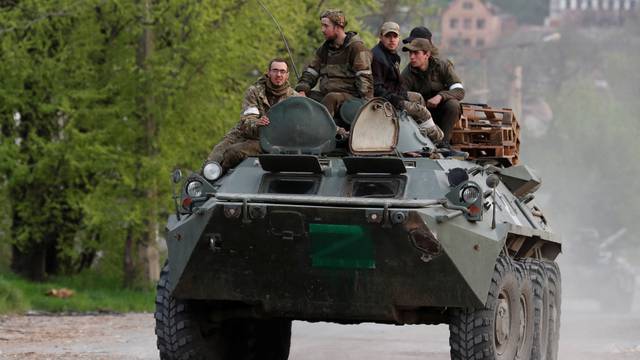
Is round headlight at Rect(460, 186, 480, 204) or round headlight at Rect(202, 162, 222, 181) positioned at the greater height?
round headlight at Rect(202, 162, 222, 181)

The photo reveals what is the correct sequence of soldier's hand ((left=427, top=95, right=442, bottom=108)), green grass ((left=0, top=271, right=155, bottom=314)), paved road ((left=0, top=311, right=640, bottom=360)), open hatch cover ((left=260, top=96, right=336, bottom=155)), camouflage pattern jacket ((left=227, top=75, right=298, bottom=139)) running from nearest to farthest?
open hatch cover ((left=260, top=96, right=336, bottom=155)) < camouflage pattern jacket ((left=227, top=75, right=298, bottom=139)) < soldier's hand ((left=427, top=95, right=442, bottom=108)) < paved road ((left=0, top=311, right=640, bottom=360)) < green grass ((left=0, top=271, right=155, bottom=314))

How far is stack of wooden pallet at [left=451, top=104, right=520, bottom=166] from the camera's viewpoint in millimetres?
16516

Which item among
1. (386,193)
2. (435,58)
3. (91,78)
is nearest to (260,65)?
(91,78)

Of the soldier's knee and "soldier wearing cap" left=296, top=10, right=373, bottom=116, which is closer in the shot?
"soldier wearing cap" left=296, top=10, right=373, bottom=116

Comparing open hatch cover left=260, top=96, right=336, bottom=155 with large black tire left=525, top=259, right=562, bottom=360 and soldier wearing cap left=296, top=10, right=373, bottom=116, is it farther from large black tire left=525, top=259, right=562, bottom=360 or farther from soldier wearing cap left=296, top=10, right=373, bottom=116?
large black tire left=525, top=259, right=562, bottom=360

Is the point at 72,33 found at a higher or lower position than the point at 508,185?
higher

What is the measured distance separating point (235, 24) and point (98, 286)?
15.1ft

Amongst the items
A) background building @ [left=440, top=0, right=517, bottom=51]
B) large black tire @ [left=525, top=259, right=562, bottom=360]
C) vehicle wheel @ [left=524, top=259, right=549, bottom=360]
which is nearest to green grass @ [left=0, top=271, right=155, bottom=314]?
large black tire @ [left=525, top=259, right=562, bottom=360]

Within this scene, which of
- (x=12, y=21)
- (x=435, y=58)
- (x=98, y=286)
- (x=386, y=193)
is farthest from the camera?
(x=98, y=286)

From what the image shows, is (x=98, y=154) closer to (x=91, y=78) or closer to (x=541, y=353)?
(x=91, y=78)

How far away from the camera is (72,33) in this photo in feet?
91.0

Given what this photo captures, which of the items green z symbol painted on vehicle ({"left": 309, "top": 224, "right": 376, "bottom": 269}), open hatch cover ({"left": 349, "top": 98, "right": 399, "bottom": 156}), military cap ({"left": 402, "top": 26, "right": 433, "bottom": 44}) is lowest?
green z symbol painted on vehicle ({"left": 309, "top": 224, "right": 376, "bottom": 269})

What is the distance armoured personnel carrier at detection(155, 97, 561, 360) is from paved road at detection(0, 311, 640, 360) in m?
2.67

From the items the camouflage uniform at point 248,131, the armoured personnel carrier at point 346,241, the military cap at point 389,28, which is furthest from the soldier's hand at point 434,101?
the camouflage uniform at point 248,131
